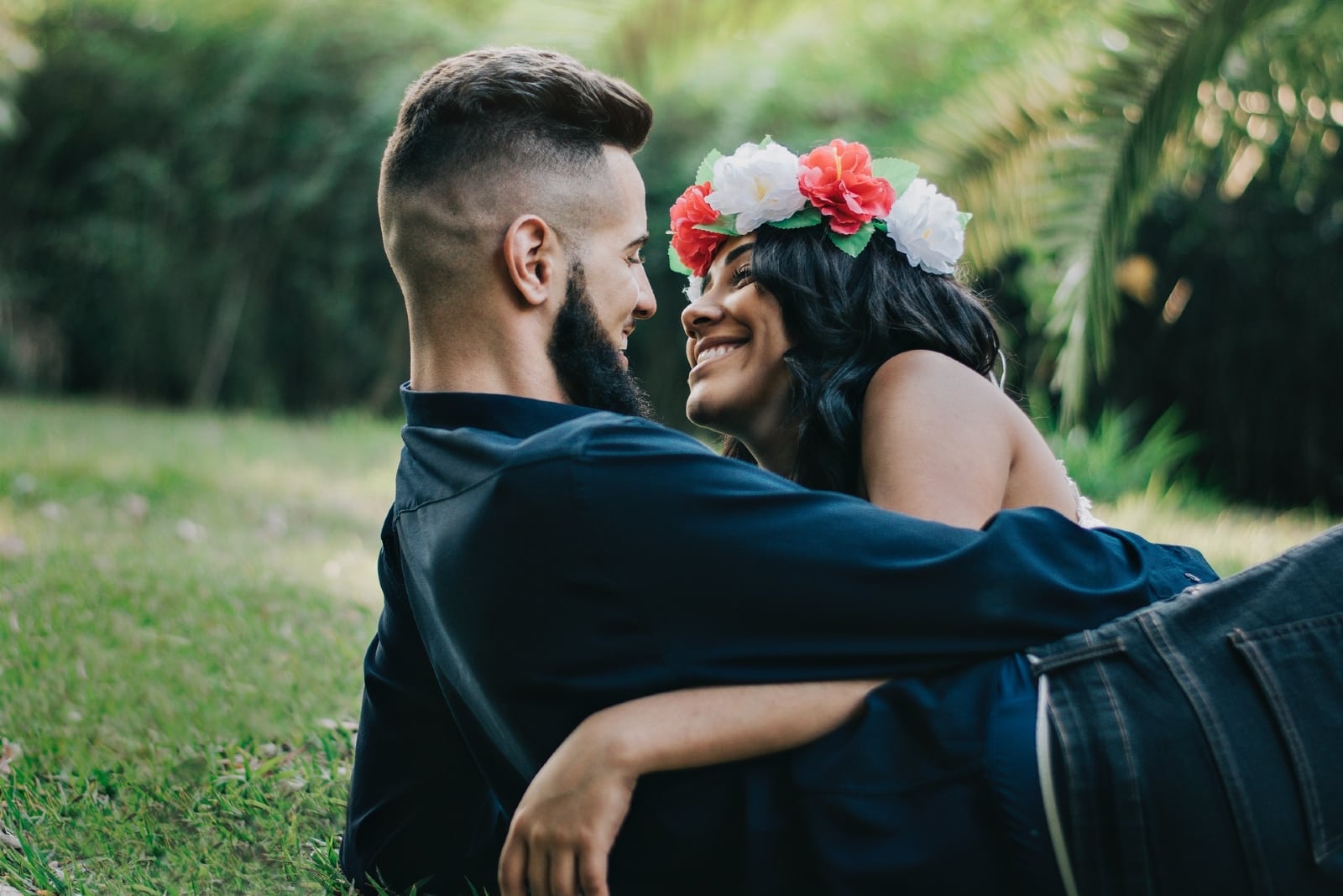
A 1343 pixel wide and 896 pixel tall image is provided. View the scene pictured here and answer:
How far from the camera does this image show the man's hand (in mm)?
1901

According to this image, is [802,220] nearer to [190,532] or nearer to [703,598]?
[703,598]

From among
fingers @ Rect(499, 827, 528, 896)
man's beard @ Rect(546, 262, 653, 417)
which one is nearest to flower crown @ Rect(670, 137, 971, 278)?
man's beard @ Rect(546, 262, 653, 417)

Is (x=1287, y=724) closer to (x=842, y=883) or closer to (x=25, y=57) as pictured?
(x=842, y=883)

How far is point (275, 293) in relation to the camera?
12.1 m

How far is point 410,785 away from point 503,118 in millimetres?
1303

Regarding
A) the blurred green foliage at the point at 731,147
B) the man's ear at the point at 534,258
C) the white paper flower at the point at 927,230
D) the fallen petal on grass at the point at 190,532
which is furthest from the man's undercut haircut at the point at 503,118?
the fallen petal on grass at the point at 190,532

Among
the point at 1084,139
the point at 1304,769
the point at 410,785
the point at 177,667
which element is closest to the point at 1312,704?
the point at 1304,769

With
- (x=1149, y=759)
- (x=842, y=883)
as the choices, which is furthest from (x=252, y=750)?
(x=1149, y=759)

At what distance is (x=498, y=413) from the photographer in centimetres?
222

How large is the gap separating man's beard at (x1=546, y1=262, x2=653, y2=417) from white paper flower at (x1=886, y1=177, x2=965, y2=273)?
0.85m

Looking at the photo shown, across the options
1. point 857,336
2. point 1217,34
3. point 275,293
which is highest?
point 1217,34

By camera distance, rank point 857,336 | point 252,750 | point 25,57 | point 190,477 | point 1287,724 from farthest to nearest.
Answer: point 25,57, point 190,477, point 252,750, point 857,336, point 1287,724

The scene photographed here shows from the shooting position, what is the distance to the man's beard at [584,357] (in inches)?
95.5

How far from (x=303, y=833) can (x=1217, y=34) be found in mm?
4648
